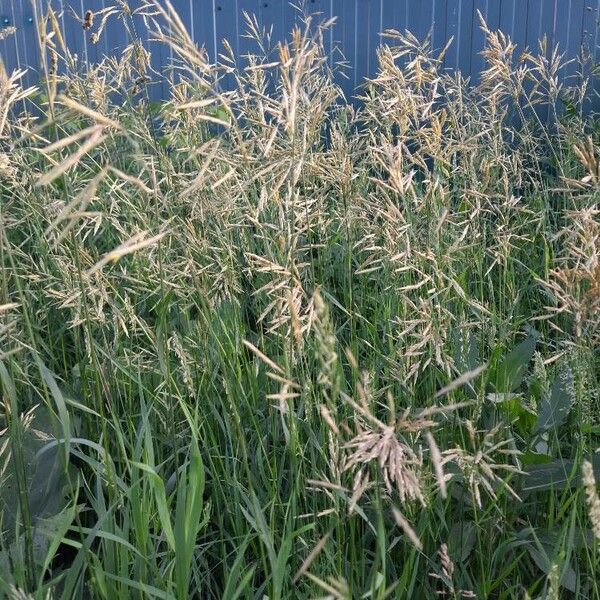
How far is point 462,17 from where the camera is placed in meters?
6.19

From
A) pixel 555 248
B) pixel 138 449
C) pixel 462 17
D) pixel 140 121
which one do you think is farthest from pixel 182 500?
Answer: pixel 462 17

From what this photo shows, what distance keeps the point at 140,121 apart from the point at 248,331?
796 mm

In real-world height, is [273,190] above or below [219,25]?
above

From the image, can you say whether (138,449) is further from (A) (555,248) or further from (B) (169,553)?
(A) (555,248)

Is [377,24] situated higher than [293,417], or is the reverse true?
[293,417]

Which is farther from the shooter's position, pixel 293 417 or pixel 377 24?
pixel 377 24

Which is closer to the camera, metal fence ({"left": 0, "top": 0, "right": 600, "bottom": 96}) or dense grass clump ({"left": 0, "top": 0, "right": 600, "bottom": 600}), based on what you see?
dense grass clump ({"left": 0, "top": 0, "right": 600, "bottom": 600})

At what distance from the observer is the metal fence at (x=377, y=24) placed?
20.0 feet

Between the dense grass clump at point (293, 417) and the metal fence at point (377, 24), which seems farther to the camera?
the metal fence at point (377, 24)

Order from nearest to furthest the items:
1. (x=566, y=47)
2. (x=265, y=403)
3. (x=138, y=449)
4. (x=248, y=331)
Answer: (x=138, y=449)
(x=265, y=403)
(x=248, y=331)
(x=566, y=47)

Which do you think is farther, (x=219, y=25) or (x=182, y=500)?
(x=219, y=25)

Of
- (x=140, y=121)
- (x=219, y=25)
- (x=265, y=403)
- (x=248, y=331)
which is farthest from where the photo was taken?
(x=219, y=25)

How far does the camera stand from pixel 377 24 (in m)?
6.36

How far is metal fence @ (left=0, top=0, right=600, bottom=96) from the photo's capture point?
608 cm
